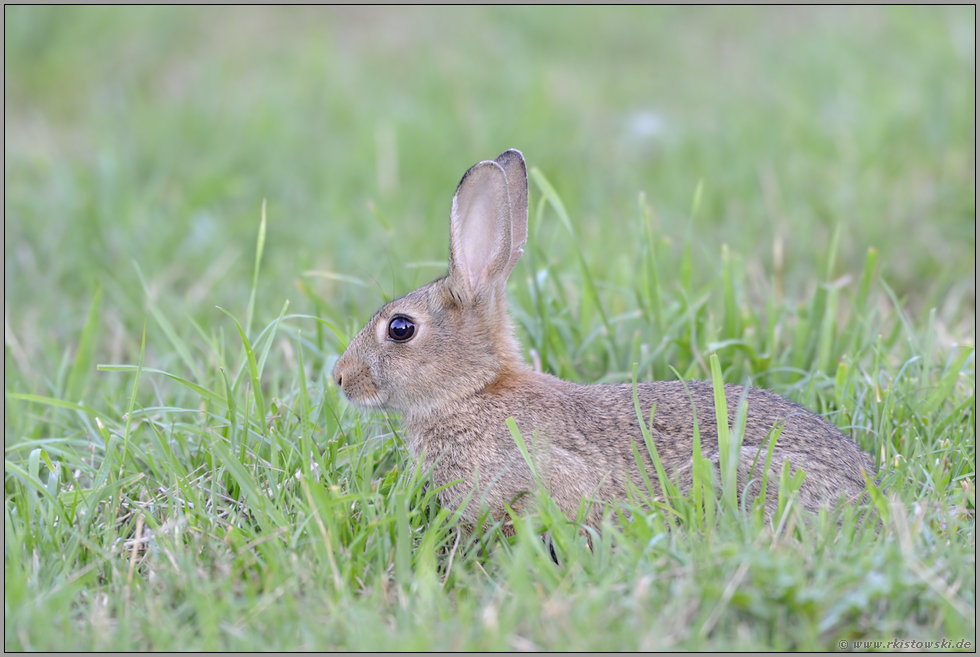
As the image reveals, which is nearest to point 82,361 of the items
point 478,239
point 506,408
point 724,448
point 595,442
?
point 478,239

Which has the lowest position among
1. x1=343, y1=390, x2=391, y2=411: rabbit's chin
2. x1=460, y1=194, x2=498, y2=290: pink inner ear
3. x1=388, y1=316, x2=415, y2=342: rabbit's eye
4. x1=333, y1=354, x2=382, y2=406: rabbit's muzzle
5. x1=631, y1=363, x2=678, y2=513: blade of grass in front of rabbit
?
x1=631, y1=363, x2=678, y2=513: blade of grass in front of rabbit

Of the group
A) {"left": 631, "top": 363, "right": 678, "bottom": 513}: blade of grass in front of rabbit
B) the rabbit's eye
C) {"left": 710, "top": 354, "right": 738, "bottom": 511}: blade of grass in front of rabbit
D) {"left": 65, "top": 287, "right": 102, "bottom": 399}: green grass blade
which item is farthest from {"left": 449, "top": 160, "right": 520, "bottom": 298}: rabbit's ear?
{"left": 65, "top": 287, "right": 102, "bottom": 399}: green grass blade

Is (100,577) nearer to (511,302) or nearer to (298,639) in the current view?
(298,639)

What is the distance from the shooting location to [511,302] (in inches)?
206

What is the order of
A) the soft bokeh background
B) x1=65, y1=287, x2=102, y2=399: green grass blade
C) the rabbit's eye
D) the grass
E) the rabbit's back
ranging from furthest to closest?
the soft bokeh background < x1=65, y1=287, x2=102, y2=399: green grass blade < the rabbit's eye < the rabbit's back < the grass

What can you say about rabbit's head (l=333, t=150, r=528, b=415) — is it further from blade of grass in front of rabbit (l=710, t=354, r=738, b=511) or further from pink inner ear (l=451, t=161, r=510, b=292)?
blade of grass in front of rabbit (l=710, t=354, r=738, b=511)

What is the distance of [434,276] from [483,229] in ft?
6.84

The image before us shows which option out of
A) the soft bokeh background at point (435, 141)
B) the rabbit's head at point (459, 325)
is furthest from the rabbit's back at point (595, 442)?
the soft bokeh background at point (435, 141)

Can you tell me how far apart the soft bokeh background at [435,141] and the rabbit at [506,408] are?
800 millimetres

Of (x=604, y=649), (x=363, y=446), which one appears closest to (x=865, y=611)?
(x=604, y=649)

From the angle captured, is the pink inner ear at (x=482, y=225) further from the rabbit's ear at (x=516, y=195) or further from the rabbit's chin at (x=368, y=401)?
the rabbit's chin at (x=368, y=401)

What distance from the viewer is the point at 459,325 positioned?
4305 mm

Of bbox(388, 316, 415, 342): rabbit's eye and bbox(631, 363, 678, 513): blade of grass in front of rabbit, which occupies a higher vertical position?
bbox(388, 316, 415, 342): rabbit's eye

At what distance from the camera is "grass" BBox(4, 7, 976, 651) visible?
3.03m
